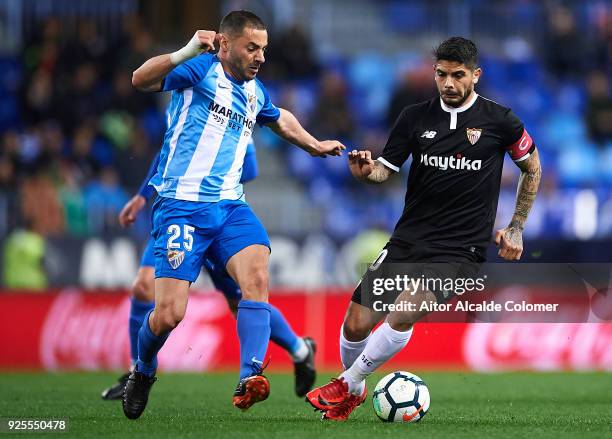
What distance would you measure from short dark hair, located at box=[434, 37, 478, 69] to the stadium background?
5.02 meters

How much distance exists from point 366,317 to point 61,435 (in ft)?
6.51

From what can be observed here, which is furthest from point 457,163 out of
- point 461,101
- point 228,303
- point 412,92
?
point 412,92

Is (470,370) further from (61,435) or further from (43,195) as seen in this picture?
(61,435)

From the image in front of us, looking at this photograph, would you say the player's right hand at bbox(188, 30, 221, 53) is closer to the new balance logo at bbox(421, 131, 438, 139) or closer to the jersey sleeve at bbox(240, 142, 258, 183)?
the new balance logo at bbox(421, 131, 438, 139)

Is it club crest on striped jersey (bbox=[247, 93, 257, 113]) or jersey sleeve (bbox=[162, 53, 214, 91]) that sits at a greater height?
jersey sleeve (bbox=[162, 53, 214, 91])

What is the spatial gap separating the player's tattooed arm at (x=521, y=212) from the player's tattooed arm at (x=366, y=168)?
79 cm

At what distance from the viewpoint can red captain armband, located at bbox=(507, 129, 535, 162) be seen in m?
7.13

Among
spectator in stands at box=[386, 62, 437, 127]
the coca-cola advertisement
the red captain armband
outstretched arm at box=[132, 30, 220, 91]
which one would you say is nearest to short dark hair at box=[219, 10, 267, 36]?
outstretched arm at box=[132, 30, 220, 91]

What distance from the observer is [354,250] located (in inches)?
591

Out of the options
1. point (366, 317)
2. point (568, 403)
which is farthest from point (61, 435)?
point (568, 403)

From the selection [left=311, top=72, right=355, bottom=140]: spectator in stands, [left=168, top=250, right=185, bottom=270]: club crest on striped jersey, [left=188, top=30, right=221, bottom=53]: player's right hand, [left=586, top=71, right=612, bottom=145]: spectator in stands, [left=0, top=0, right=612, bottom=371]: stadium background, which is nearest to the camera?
[left=188, top=30, right=221, bottom=53]: player's right hand

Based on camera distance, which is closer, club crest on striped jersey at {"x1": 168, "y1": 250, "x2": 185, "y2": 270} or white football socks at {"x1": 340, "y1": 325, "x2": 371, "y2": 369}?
club crest on striped jersey at {"x1": 168, "y1": 250, "x2": 185, "y2": 270}
